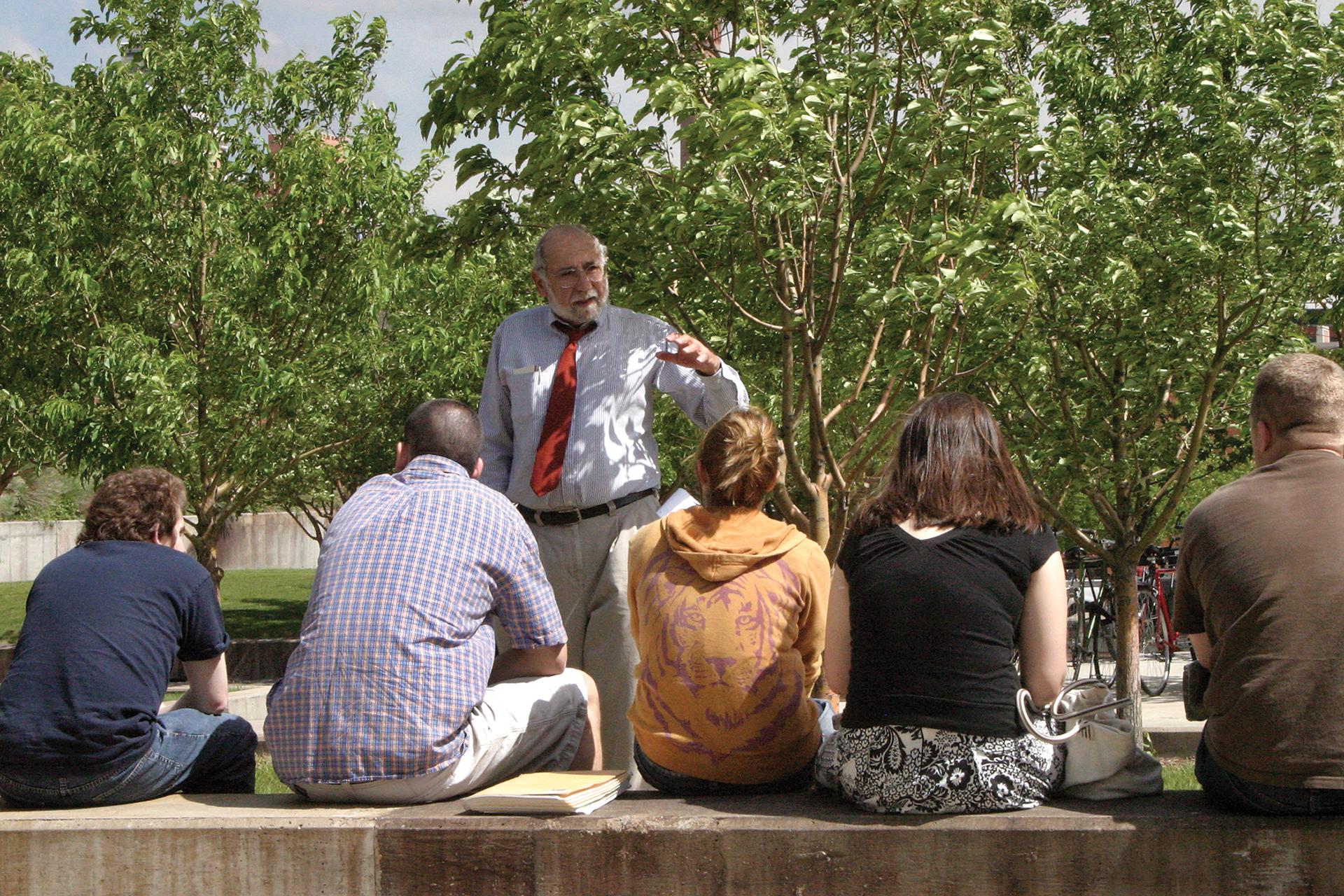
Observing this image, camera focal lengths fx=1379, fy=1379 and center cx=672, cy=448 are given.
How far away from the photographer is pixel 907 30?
7527 millimetres

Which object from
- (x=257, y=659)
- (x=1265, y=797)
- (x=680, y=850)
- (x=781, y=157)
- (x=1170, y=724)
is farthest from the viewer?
(x=257, y=659)

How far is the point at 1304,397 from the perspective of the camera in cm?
338

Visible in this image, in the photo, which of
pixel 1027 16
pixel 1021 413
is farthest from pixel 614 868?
pixel 1027 16

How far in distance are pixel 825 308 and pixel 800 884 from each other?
18.0 feet

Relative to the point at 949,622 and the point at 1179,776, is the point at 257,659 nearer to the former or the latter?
the point at 1179,776

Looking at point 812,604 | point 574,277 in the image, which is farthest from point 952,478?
point 574,277

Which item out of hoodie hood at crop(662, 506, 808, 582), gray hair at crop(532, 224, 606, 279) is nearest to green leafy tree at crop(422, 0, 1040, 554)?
gray hair at crop(532, 224, 606, 279)

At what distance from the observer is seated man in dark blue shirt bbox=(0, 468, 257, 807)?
152 inches

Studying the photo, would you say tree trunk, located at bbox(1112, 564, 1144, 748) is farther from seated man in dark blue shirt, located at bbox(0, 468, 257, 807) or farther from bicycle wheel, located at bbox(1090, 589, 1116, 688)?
seated man in dark blue shirt, located at bbox(0, 468, 257, 807)

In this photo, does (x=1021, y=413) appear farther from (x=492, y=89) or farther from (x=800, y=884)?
(x=800, y=884)

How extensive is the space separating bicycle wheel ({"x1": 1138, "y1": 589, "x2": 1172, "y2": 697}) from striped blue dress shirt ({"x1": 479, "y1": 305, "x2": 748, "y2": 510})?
12.2 meters

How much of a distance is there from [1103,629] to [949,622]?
1446 centimetres

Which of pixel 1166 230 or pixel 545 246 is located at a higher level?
pixel 1166 230

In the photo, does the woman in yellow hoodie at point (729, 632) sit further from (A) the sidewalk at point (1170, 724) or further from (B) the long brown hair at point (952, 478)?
(A) the sidewalk at point (1170, 724)
